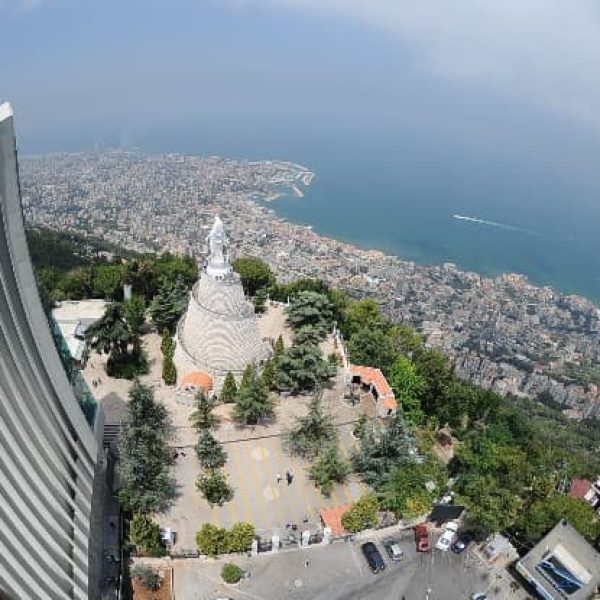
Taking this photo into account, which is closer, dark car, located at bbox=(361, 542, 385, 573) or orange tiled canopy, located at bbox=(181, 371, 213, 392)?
dark car, located at bbox=(361, 542, 385, 573)

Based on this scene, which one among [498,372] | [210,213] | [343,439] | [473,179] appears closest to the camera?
[343,439]

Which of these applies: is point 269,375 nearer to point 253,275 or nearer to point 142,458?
point 142,458

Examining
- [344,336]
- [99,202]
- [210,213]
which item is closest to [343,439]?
[344,336]

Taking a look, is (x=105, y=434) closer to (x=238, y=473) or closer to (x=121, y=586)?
(x=238, y=473)

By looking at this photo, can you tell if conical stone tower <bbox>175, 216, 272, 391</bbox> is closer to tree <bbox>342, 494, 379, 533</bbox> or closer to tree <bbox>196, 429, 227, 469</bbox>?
tree <bbox>196, 429, 227, 469</bbox>

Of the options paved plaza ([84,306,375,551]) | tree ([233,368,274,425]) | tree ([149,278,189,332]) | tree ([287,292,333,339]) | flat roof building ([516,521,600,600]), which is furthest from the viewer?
tree ([149,278,189,332])

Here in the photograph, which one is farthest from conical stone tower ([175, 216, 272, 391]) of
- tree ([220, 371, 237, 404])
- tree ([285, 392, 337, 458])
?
tree ([285, 392, 337, 458])

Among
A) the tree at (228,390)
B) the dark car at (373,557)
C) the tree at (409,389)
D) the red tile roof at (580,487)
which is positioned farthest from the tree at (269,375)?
the red tile roof at (580,487)
